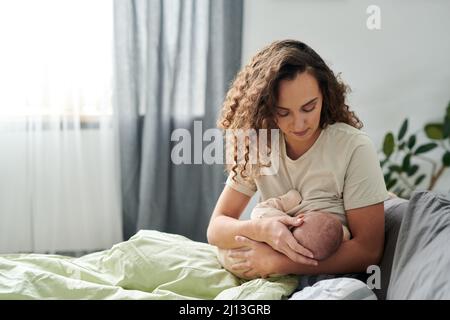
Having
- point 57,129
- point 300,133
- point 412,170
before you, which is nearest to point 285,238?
point 300,133

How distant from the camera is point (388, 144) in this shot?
9.68ft

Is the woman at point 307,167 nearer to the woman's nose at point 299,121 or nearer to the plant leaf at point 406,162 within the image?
the woman's nose at point 299,121

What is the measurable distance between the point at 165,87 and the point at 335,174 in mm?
1573

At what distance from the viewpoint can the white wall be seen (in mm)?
2949

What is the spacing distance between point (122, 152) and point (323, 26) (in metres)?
1.19

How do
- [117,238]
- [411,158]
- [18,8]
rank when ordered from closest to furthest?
[18,8], [117,238], [411,158]

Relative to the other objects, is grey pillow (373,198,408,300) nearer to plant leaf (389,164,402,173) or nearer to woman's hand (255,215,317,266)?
woman's hand (255,215,317,266)

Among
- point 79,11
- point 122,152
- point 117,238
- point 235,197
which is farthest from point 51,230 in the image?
point 235,197

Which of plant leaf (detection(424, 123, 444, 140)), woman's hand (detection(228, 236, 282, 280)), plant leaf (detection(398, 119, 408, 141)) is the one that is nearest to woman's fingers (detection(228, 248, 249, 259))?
woman's hand (detection(228, 236, 282, 280))

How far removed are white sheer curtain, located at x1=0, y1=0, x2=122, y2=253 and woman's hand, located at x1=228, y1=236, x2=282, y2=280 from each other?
153 cm

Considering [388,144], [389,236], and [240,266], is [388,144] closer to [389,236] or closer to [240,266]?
[389,236]

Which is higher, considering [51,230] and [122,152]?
[122,152]

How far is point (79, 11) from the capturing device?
276 centimetres
